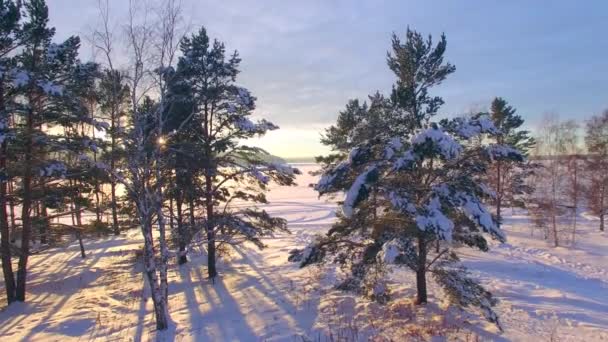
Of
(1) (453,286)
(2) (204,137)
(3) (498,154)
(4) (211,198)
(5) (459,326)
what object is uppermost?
(2) (204,137)

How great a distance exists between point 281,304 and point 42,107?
11.1m

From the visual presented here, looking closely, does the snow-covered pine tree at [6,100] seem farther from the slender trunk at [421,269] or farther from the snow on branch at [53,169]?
the slender trunk at [421,269]

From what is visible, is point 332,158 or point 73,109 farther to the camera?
point 332,158

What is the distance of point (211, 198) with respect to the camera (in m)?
15.0

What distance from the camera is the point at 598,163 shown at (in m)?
27.1

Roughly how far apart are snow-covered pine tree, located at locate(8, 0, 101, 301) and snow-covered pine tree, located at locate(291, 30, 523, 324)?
919 centimetres

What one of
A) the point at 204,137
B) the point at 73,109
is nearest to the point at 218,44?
the point at 204,137

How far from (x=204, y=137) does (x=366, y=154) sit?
28.5ft

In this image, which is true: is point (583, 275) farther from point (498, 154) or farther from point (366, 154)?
point (366, 154)

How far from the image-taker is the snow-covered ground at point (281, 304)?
891cm

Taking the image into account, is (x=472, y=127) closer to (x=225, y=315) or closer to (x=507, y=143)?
(x=225, y=315)

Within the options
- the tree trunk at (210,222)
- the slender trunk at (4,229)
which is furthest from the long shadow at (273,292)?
the slender trunk at (4,229)

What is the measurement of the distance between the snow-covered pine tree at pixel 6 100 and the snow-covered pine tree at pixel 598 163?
1376 inches

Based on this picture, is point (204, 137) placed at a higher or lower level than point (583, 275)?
higher
